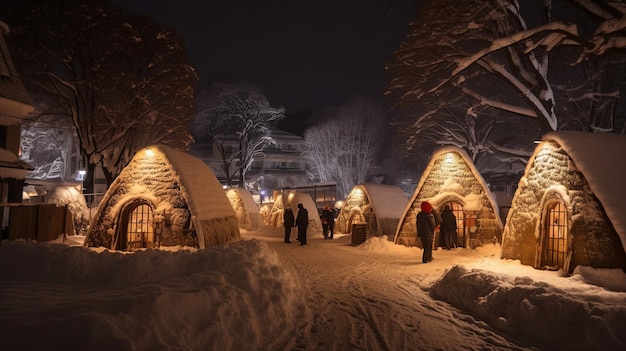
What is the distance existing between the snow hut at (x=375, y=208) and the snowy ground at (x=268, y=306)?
10.3 meters

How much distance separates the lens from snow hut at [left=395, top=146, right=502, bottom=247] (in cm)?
1303

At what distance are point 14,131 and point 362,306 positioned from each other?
64.1 feet

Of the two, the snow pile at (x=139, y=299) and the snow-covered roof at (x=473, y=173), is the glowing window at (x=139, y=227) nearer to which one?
the snow pile at (x=139, y=299)

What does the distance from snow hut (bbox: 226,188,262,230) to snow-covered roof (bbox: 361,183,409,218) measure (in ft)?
32.4

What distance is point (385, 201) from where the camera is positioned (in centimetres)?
1998

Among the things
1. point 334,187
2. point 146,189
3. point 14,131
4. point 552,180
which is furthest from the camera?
point 334,187

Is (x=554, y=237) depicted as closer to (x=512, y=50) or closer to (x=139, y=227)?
(x=512, y=50)

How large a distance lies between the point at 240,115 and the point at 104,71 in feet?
55.0

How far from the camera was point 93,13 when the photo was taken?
1647 cm

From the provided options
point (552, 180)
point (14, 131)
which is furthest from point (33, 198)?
point (552, 180)

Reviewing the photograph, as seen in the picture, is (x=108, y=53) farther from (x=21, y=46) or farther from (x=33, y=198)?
(x=33, y=198)

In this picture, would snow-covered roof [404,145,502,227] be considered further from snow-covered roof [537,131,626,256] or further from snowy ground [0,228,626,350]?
snowy ground [0,228,626,350]

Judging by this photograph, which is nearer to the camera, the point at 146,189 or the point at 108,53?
the point at 146,189

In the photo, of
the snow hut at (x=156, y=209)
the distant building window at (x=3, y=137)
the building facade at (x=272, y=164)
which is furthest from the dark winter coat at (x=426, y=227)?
the building facade at (x=272, y=164)
